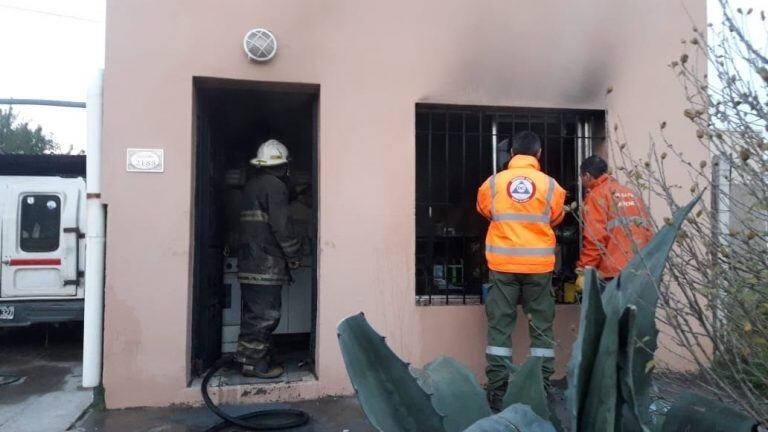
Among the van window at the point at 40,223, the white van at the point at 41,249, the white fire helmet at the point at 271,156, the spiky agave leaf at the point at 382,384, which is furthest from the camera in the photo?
the van window at the point at 40,223

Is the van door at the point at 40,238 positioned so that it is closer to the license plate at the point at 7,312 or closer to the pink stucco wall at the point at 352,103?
the license plate at the point at 7,312

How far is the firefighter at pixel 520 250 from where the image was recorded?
3785 mm

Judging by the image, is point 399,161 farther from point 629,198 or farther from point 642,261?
point 642,261

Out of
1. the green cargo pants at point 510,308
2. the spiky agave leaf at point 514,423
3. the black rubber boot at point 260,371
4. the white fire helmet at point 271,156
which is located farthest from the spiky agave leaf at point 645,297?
the white fire helmet at point 271,156

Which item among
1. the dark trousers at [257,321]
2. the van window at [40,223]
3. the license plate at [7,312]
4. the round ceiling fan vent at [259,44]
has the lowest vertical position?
the license plate at [7,312]

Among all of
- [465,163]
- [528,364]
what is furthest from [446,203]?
[528,364]

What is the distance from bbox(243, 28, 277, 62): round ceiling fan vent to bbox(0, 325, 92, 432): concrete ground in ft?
9.81

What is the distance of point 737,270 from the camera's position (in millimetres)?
1790

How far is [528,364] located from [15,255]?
731 centimetres

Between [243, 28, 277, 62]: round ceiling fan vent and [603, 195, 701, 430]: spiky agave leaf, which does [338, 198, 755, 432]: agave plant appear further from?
[243, 28, 277, 62]: round ceiling fan vent

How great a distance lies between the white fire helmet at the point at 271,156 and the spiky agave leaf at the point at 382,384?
3.39 m

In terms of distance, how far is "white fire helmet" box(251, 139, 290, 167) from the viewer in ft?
15.1

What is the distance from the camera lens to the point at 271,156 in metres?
Answer: 4.62

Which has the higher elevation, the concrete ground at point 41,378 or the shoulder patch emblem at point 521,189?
the shoulder patch emblem at point 521,189
